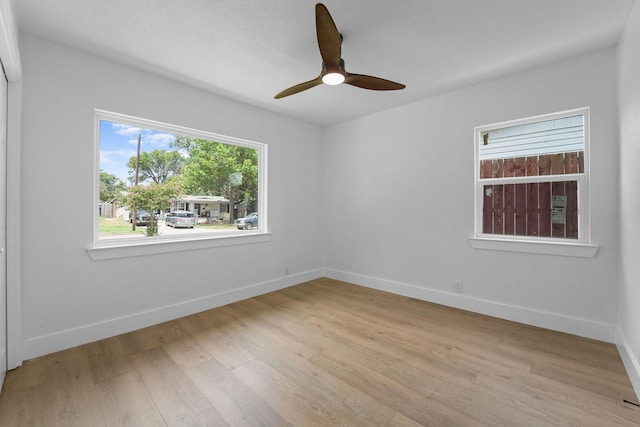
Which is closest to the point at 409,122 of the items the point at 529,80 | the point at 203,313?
the point at 529,80

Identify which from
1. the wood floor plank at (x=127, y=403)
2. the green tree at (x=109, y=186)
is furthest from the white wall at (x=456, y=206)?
the wood floor plank at (x=127, y=403)

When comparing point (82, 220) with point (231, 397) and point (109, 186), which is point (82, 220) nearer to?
point (109, 186)

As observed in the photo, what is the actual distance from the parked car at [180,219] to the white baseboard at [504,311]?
2.52m

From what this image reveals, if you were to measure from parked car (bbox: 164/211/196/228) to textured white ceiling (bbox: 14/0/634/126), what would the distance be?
1471 mm

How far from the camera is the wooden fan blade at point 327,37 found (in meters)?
1.59

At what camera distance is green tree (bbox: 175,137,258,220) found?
3333 millimetres

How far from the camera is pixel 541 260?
278cm

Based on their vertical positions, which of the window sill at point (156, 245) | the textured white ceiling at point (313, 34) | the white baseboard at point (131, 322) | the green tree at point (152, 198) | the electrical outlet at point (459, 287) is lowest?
the white baseboard at point (131, 322)

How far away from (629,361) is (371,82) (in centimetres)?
285

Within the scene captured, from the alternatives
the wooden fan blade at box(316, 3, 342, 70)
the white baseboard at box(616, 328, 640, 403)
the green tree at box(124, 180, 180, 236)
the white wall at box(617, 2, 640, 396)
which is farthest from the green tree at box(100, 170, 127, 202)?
the white baseboard at box(616, 328, 640, 403)

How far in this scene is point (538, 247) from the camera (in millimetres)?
2789

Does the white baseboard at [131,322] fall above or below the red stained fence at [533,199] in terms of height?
below

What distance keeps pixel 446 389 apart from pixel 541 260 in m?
1.79

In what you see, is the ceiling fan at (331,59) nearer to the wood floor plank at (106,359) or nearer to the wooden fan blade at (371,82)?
the wooden fan blade at (371,82)
